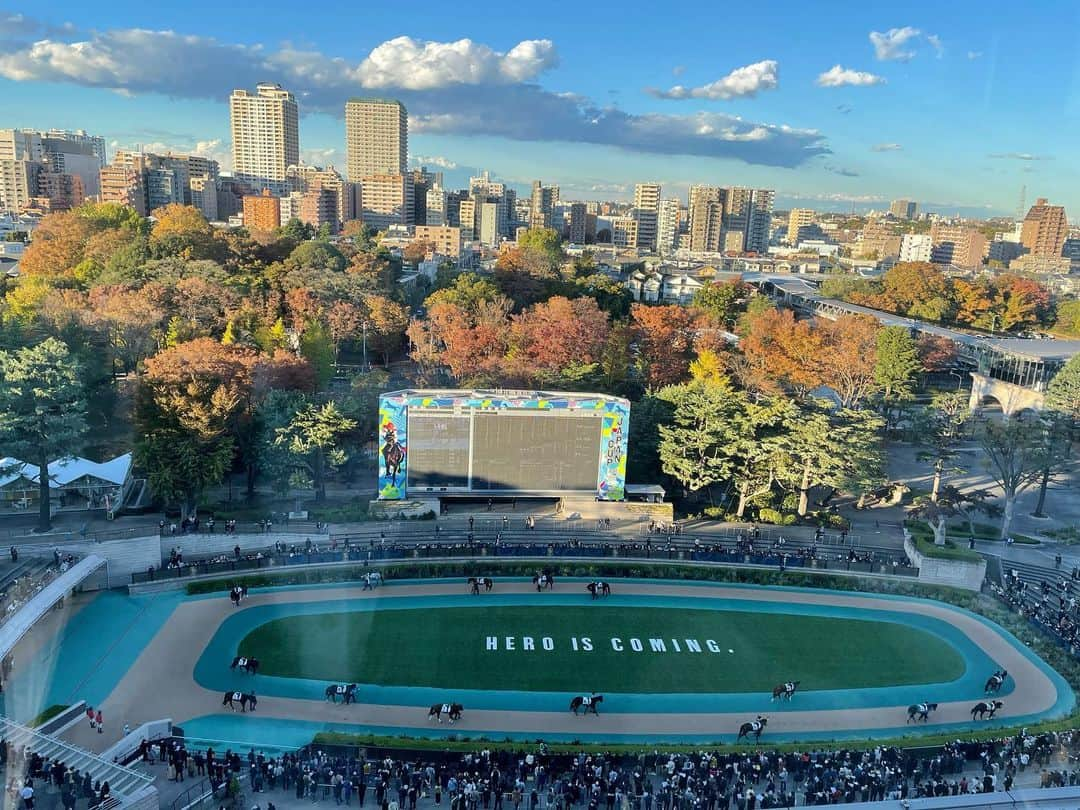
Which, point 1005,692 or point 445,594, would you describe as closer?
point 1005,692

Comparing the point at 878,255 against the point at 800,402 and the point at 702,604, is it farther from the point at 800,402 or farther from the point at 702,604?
the point at 702,604

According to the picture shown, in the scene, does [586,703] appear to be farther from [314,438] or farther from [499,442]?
[314,438]

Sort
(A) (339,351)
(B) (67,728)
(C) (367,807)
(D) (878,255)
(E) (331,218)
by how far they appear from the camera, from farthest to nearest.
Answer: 1. (D) (878,255)
2. (E) (331,218)
3. (A) (339,351)
4. (B) (67,728)
5. (C) (367,807)

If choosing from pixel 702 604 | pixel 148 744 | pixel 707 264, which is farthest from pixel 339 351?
pixel 707 264

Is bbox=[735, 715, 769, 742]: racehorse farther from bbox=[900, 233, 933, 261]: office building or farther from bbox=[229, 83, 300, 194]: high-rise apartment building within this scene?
bbox=[900, 233, 933, 261]: office building

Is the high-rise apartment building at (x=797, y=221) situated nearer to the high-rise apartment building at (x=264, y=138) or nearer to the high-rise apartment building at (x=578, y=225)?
the high-rise apartment building at (x=578, y=225)

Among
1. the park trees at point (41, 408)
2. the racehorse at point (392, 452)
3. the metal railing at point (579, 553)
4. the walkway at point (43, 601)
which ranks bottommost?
the metal railing at point (579, 553)

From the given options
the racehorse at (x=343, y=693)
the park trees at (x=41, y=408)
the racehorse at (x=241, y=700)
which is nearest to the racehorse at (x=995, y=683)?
the racehorse at (x=343, y=693)

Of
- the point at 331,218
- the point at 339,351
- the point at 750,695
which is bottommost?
the point at 750,695
